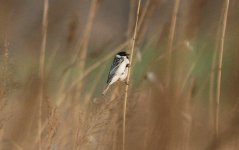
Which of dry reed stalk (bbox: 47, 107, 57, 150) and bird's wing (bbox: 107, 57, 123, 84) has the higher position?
bird's wing (bbox: 107, 57, 123, 84)

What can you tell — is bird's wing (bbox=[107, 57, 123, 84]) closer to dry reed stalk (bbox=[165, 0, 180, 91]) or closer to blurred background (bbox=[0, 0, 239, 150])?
blurred background (bbox=[0, 0, 239, 150])

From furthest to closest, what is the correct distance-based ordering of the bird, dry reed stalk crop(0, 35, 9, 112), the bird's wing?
the bird's wing < the bird < dry reed stalk crop(0, 35, 9, 112)

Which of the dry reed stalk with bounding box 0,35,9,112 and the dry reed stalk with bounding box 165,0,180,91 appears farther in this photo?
the dry reed stalk with bounding box 165,0,180,91

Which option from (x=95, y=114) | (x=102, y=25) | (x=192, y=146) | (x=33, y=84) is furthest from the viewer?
(x=102, y=25)

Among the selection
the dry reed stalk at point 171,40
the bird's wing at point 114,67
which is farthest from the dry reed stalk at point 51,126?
the bird's wing at point 114,67

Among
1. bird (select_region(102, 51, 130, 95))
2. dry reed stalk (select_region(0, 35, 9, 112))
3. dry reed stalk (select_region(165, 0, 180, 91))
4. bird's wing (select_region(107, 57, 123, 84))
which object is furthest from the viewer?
bird's wing (select_region(107, 57, 123, 84))

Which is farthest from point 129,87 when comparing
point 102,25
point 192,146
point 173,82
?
point 102,25

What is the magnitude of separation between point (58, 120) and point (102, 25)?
374 cm

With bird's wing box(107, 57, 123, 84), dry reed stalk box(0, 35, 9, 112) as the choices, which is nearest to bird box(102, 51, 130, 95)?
bird's wing box(107, 57, 123, 84)

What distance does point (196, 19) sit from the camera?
2543 mm

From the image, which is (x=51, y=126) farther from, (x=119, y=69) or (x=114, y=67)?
(x=114, y=67)

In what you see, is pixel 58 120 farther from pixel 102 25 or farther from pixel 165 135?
pixel 102 25

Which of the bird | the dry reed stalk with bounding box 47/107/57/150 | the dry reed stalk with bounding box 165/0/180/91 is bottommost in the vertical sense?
the dry reed stalk with bounding box 47/107/57/150

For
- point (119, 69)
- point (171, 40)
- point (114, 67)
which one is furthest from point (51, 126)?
point (114, 67)
